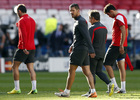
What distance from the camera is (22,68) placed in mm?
17625

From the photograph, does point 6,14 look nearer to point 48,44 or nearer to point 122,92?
point 48,44

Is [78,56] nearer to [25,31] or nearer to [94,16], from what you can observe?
[94,16]

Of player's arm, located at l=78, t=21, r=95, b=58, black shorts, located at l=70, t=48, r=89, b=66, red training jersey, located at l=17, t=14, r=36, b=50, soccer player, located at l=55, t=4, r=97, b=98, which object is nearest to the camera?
player's arm, located at l=78, t=21, r=95, b=58

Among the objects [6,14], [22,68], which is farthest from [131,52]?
[6,14]

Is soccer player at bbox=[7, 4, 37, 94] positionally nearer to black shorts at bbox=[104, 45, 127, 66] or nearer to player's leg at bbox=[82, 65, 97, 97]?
player's leg at bbox=[82, 65, 97, 97]

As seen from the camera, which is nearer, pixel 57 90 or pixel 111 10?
pixel 111 10

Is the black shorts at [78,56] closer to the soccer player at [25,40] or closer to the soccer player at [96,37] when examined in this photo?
the soccer player at [96,37]

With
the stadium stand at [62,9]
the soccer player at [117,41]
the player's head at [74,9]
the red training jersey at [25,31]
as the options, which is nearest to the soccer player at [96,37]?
the soccer player at [117,41]

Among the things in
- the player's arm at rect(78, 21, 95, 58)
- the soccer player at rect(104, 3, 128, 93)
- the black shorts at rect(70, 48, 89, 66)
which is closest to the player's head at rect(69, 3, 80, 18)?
the player's arm at rect(78, 21, 95, 58)

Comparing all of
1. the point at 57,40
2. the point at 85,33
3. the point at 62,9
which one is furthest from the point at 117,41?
the point at 62,9

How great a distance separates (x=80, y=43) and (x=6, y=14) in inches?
564

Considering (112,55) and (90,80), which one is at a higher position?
(112,55)

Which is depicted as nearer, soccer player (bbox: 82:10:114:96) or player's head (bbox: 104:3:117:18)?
soccer player (bbox: 82:10:114:96)

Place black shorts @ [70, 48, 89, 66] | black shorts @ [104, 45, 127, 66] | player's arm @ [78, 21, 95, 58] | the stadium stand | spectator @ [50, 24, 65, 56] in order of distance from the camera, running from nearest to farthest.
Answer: player's arm @ [78, 21, 95, 58] → black shorts @ [70, 48, 89, 66] → black shorts @ [104, 45, 127, 66] → spectator @ [50, 24, 65, 56] → the stadium stand
